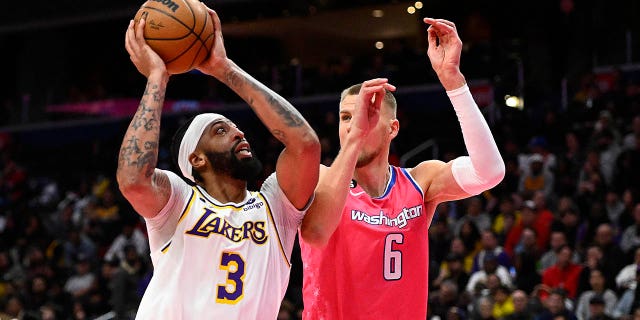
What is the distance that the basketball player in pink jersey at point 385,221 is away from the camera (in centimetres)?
503

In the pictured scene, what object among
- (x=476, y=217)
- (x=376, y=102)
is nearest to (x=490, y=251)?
(x=476, y=217)

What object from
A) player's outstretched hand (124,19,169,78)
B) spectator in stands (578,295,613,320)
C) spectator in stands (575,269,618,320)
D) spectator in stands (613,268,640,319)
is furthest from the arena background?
player's outstretched hand (124,19,169,78)

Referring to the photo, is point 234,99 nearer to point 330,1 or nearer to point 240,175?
point 330,1

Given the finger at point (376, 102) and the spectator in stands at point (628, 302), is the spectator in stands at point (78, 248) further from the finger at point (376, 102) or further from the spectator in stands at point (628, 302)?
the finger at point (376, 102)

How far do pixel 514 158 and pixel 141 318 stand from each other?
11.7m

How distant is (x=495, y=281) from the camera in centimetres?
1152

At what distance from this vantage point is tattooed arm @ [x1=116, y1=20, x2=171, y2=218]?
167 inches

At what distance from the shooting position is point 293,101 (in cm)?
2192

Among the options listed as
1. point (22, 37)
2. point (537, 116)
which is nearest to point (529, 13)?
point (537, 116)

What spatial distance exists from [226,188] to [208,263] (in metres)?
0.42

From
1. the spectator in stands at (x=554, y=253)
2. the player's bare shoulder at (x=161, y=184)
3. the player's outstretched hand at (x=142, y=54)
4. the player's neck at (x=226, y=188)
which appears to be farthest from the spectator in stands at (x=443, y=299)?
the player's outstretched hand at (x=142, y=54)

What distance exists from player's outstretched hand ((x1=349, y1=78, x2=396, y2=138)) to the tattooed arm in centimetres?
95

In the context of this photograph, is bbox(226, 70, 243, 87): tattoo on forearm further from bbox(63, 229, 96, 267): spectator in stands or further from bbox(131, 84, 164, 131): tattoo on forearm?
bbox(63, 229, 96, 267): spectator in stands

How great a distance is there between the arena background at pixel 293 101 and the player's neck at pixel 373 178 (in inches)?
280
